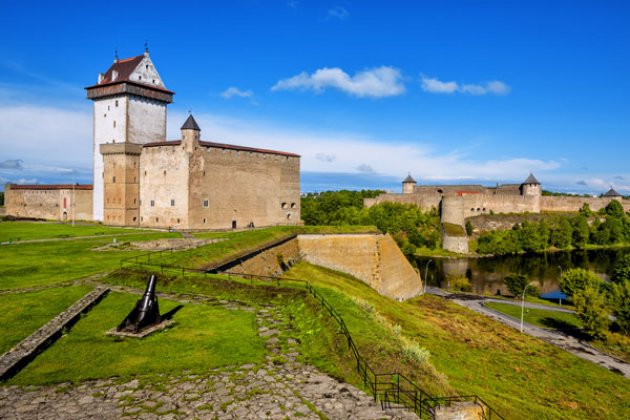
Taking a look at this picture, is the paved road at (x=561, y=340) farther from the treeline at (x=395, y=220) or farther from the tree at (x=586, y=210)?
the tree at (x=586, y=210)

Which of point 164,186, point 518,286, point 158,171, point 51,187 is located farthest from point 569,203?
point 51,187

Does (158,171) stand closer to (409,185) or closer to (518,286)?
(518,286)

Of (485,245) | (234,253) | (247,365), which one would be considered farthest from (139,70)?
(485,245)

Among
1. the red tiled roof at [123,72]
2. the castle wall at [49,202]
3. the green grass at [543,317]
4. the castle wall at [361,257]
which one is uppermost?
the red tiled roof at [123,72]

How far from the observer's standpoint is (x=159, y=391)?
901cm

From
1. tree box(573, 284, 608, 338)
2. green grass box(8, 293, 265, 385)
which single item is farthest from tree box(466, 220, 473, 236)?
green grass box(8, 293, 265, 385)

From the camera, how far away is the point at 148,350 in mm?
11195

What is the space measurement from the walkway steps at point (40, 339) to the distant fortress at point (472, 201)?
2452 inches

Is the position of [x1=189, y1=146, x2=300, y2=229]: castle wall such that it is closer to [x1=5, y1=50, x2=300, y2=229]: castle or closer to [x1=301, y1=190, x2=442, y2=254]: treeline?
[x1=5, y1=50, x2=300, y2=229]: castle

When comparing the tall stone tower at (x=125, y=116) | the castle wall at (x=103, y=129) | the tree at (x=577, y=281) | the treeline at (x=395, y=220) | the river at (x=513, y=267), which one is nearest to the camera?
the tree at (x=577, y=281)

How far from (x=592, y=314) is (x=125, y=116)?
3964 centimetres

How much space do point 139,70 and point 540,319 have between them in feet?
130

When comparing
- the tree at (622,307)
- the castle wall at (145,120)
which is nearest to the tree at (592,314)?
the tree at (622,307)

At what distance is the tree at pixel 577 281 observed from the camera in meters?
37.2
